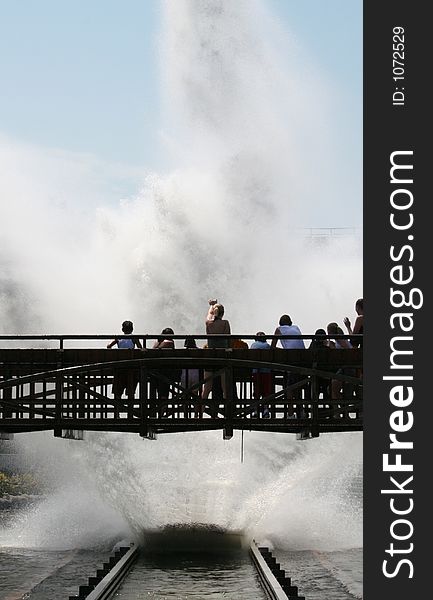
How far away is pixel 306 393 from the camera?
22719mm

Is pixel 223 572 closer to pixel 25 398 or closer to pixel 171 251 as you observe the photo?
pixel 25 398

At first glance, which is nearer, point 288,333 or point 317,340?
point 317,340

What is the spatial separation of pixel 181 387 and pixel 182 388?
26 millimetres

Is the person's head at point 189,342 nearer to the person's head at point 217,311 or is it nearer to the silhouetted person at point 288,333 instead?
the person's head at point 217,311

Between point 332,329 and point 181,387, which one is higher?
point 332,329

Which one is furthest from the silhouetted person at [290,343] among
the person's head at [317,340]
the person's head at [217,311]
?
the person's head at [217,311]

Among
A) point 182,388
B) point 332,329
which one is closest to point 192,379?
point 182,388

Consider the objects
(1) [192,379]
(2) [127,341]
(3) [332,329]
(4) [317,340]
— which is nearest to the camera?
(4) [317,340]

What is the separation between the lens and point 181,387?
69.3 feet

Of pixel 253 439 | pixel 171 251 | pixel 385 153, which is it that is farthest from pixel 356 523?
pixel 171 251

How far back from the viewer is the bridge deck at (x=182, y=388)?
822 inches

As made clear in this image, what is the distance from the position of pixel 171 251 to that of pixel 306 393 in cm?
6105

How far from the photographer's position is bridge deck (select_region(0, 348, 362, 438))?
68.5ft

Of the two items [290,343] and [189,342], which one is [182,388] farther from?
[290,343]
